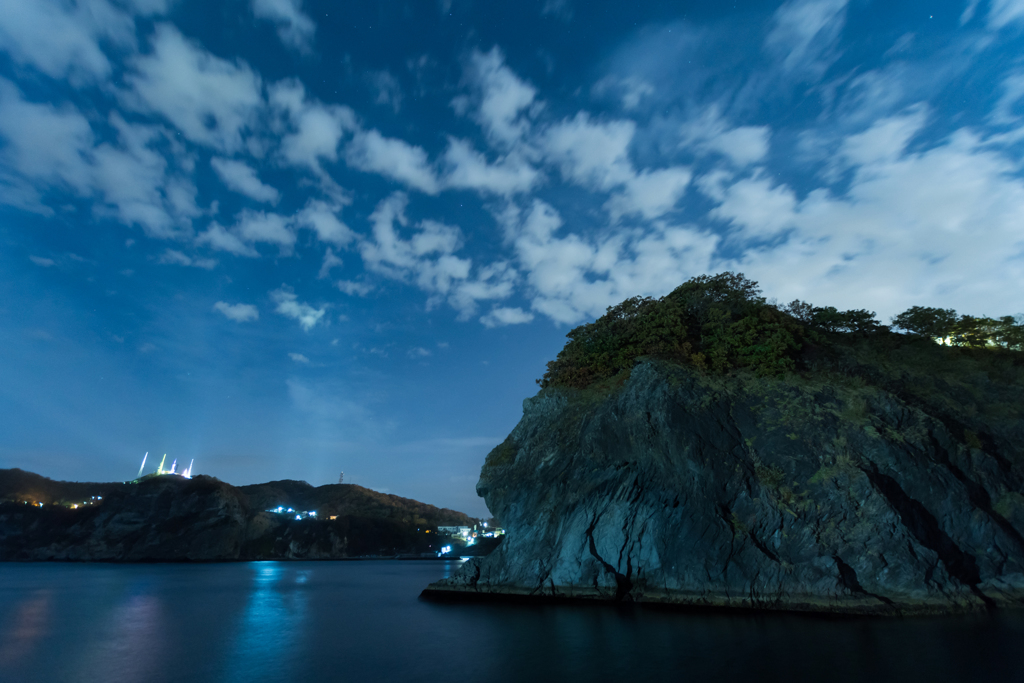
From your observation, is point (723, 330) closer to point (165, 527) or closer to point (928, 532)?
point (928, 532)

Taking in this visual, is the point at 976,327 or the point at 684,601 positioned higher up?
the point at 976,327

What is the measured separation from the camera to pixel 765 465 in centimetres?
2748

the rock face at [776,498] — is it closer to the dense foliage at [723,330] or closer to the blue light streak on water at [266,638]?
the dense foliage at [723,330]

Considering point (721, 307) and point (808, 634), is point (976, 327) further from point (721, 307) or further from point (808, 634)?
point (808, 634)

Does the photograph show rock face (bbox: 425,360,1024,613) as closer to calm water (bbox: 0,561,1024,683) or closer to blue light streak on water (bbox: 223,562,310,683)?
calm water (bbox: 0,561,1024,683)

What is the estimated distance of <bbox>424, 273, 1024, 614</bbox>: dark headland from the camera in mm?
23719

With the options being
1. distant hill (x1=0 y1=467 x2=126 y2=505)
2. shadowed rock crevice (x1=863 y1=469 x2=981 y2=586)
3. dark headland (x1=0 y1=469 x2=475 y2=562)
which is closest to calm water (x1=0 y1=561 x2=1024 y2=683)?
shadowed rock crevice (x1=863 y1=469 x2=981 y2=586)

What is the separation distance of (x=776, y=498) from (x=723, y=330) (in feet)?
40.0

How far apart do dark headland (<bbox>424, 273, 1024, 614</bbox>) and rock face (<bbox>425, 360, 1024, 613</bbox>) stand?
0.30ft

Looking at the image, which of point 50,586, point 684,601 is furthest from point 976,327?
point 50,586

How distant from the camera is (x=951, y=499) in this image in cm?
2417

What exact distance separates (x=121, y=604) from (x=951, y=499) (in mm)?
55033

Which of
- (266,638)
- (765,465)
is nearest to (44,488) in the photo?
(266,638)

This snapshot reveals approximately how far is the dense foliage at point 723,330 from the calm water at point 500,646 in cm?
1641
